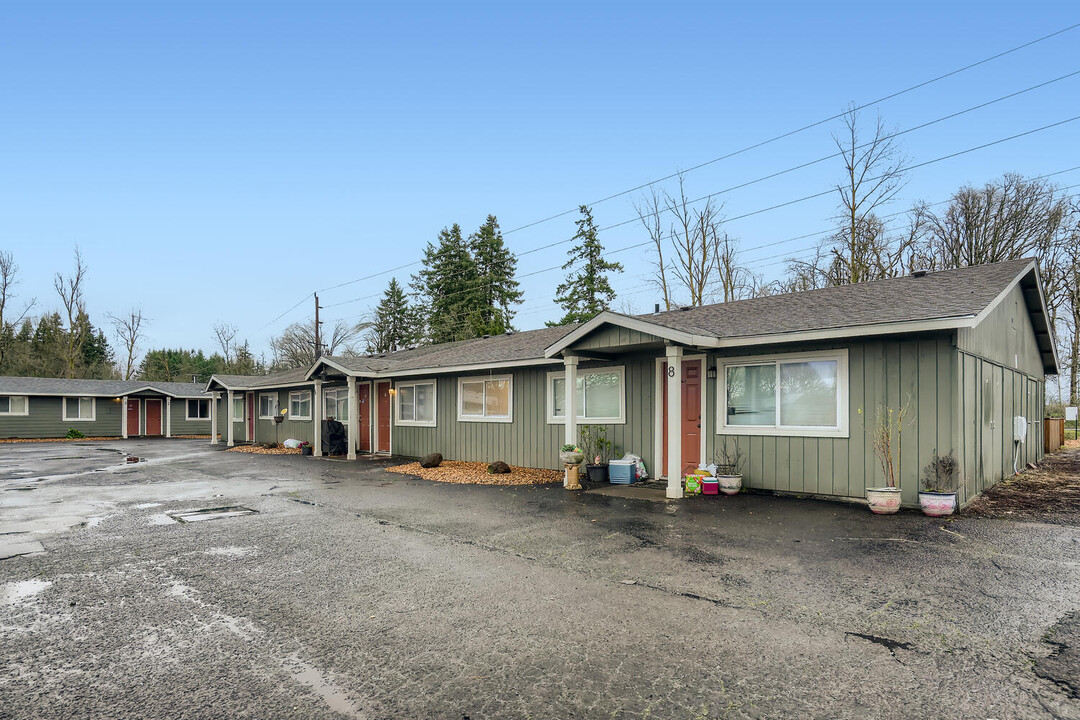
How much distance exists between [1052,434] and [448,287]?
105ft

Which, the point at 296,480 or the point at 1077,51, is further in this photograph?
the point at 296,480

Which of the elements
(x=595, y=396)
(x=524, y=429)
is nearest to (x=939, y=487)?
(x=595, y=396)

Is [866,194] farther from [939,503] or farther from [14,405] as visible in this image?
[14,405]

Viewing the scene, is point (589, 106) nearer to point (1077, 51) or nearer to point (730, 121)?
point (730, 121)

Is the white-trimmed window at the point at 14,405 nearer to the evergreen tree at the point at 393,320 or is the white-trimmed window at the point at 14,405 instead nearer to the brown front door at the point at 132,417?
the brown front door at the point at 132,417

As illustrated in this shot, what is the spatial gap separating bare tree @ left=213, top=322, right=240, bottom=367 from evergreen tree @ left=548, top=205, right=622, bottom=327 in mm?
32480

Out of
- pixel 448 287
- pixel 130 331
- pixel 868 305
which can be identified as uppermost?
pixel 448 287

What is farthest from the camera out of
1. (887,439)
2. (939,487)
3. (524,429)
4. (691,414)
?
(524,429)

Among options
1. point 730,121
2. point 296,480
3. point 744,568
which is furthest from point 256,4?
point 744,568

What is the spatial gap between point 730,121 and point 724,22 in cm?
386

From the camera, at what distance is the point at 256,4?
14.3 meters

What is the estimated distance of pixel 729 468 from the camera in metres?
9.38

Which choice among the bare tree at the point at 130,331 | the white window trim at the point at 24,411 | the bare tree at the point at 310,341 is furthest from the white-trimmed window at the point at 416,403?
the bare tree at the point at 130,331

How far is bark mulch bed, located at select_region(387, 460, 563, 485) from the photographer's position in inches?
454
